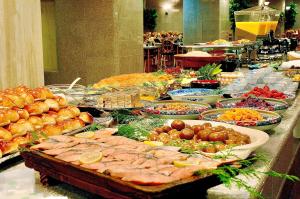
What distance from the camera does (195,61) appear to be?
4703 millimetres

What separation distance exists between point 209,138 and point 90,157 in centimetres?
60

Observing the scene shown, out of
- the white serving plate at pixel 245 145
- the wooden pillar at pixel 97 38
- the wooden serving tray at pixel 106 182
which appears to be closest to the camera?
the wooden serving tray at pixel 106 182

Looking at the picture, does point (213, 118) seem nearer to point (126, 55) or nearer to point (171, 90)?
point (171, 90)

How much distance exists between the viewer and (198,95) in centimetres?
300

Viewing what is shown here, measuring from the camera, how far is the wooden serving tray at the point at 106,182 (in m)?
1.16

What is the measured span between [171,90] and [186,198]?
81.5 inches

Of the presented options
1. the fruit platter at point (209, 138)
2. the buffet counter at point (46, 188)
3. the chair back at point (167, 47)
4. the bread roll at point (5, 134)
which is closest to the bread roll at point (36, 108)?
the bread roll at point (5, 134)

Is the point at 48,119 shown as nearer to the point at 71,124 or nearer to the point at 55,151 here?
the point at 71,124

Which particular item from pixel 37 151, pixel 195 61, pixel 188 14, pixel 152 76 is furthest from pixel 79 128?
pixel 188 14

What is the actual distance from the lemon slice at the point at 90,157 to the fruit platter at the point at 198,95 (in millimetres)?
1593

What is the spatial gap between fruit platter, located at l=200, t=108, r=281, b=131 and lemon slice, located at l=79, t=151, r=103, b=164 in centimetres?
94

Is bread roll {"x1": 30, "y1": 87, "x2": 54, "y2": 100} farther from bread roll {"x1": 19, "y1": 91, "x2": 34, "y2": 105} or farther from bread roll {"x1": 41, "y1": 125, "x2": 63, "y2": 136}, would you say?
bread roll {"x1": 41, "y1": 125, "x2": 63, "y2": 136}

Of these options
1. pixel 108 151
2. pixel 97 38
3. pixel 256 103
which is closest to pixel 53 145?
pixel 108 151

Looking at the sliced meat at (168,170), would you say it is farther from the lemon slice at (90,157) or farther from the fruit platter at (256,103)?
the fruit platter at (256,103)
